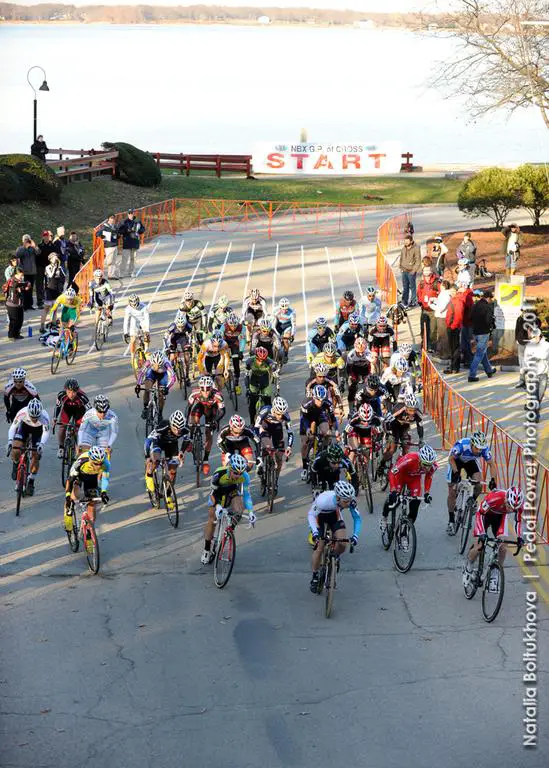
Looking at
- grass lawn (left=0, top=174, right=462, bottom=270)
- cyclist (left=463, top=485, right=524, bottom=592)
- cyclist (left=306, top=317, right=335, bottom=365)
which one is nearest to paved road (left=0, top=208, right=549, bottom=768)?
cyclist (left=463, top=485, right=524, bottom=592)

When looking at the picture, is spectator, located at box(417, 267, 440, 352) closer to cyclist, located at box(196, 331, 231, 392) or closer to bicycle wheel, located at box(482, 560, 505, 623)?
cyclist, located at box(196, 331, 231, 392)

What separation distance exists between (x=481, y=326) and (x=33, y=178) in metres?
22.5

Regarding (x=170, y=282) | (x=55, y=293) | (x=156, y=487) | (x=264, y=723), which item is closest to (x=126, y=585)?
(x=156, y=487)

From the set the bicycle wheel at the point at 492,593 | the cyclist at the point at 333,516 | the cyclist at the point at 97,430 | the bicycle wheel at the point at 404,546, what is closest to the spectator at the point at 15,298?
the cyclist at the point at 97,430

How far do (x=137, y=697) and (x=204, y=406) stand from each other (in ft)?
23.3

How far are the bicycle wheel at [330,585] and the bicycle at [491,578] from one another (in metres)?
1.73

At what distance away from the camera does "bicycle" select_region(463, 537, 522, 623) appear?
548 inches

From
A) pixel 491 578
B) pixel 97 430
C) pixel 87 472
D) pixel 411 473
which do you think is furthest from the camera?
pixel 97 430

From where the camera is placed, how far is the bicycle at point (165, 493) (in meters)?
17.2

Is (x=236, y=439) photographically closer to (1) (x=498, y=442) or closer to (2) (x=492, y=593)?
(2) (x=492, y=593)

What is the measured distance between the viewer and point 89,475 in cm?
1579

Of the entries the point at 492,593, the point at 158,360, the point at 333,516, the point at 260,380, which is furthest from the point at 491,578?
the point at 158,360

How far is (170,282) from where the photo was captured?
34625 millimetres

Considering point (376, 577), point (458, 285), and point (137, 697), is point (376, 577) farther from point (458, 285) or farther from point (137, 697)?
point (458, 285)
